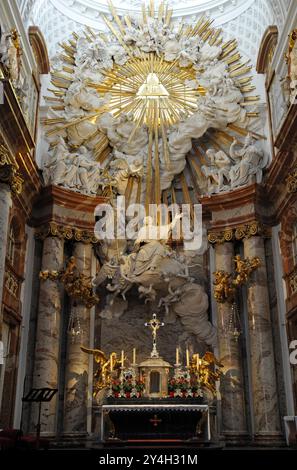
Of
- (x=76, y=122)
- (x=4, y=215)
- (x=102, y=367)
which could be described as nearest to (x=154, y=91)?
(x=76, y=122)

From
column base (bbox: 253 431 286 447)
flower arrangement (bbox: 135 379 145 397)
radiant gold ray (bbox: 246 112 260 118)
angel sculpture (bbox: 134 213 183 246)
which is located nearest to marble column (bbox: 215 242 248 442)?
column base (bbox: 253 431 286 447)

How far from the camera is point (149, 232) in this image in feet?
50.8

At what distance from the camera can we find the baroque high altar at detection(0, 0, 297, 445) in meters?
13.4

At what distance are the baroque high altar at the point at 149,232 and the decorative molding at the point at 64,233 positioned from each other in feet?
Answer: 0.14

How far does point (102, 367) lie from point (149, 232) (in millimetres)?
3829

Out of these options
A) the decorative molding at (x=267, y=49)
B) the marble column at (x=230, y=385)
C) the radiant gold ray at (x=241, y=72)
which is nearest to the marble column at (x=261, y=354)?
the marble column at (x=230, y=385)

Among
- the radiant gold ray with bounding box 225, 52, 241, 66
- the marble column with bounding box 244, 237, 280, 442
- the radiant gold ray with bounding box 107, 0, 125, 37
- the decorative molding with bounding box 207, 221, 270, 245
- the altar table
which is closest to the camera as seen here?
the altar table

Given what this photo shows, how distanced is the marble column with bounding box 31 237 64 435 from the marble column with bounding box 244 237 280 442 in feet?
16.0

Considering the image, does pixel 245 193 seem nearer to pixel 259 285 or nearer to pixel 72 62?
pixel 259 285

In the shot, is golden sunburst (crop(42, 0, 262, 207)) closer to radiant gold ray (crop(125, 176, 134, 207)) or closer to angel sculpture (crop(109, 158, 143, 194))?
radiant gold ray (crop(125, 176, 134, 207))

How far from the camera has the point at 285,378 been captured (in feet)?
45.1

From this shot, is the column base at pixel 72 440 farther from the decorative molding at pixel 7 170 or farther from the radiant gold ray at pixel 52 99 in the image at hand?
the radiant gold ray at pixel 52 99

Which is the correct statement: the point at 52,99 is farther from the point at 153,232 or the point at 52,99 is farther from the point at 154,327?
the point at 154,327
